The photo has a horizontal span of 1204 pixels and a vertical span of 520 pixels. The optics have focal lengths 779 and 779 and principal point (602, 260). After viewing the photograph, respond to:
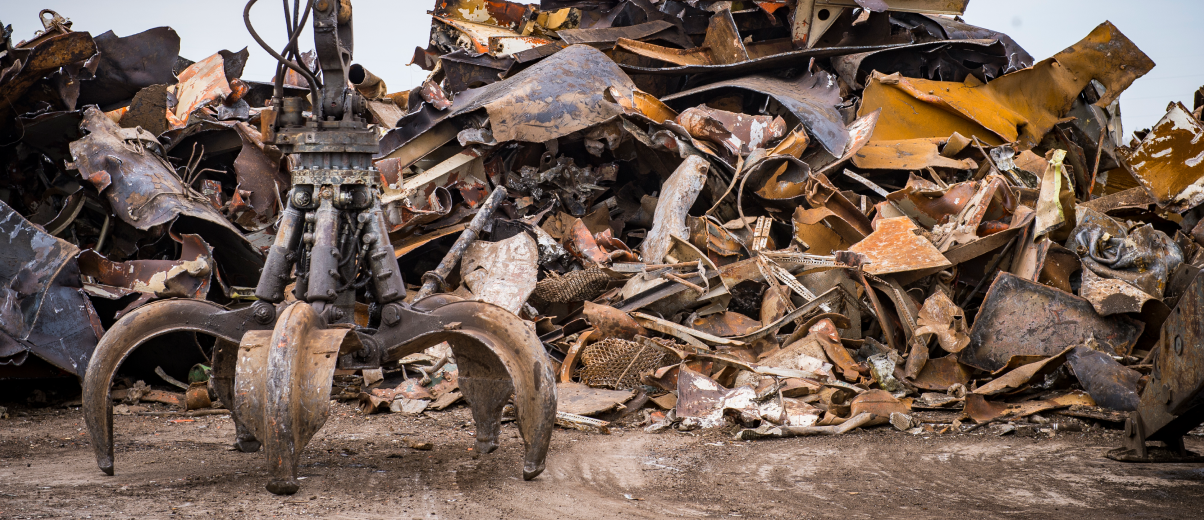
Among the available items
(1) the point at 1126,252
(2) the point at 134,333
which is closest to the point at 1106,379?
(1) the point at 1126,252

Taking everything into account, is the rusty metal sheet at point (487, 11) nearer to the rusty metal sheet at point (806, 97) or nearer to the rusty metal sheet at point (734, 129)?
the rusty metal sheet at point (806, 97)

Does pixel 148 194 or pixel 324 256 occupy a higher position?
pixel 148 194

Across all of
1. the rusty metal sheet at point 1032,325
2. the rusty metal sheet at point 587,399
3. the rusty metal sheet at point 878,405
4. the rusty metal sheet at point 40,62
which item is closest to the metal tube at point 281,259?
the rusty metal sheet at point 587,399

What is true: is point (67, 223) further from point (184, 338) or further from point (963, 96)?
point (963, 96)

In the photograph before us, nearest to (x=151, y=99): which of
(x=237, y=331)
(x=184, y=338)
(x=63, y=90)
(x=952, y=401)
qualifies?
(x=63, y=90)

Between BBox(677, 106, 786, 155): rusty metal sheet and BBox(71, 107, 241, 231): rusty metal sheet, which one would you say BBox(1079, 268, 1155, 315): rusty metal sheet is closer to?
BBox(677, 106, 786, 155): rusty metal sheet

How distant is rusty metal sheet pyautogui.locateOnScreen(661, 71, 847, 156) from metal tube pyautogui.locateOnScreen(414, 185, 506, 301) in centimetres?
206

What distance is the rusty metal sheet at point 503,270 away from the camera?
→ 16.1 feet

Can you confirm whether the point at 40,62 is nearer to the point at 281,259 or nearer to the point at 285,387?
the point at 281,259

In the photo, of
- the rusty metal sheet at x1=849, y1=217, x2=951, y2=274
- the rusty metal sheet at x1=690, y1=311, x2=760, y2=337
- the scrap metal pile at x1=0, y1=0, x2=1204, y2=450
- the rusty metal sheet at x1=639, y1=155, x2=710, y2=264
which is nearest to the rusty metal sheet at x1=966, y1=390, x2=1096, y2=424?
the scrap metal pile at x1=0, y1=0, x2=1204, y2=450

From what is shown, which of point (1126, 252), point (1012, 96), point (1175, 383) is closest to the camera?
point (1175, 383)

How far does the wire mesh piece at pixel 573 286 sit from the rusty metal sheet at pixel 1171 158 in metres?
4.02

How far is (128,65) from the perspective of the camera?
6.02m

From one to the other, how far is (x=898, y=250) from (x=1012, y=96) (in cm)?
314
